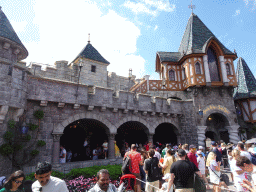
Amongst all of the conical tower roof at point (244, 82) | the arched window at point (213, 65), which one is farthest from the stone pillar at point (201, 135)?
the conical tower roof at point (244, 82)

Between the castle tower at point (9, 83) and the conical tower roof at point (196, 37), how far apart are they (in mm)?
12928

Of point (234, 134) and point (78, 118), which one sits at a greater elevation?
point (78, 118)

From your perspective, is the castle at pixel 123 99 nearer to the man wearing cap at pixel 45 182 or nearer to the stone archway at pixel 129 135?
the stone archway at pixel 129 135

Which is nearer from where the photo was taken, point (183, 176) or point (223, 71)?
point (183, 176)

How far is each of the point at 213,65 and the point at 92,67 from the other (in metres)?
11.4

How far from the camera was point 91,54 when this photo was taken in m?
17.6

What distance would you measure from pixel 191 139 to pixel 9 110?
1227cm

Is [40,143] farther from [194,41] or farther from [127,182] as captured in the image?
[194,41]

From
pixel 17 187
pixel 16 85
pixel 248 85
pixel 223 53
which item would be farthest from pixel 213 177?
pixel 248 85

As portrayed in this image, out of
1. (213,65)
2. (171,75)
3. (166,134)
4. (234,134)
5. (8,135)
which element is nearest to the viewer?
(8,135)

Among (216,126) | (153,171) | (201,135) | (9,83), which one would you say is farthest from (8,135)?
(216,126)

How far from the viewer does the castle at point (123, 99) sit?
802 centimetres

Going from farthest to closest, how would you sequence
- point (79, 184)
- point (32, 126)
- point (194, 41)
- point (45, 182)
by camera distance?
1. point (194, 41)
2. point (32, 126)
3. point (79, 184)
4. point (45, 182)

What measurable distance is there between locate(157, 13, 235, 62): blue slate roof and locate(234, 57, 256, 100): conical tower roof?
4960 millimetres
